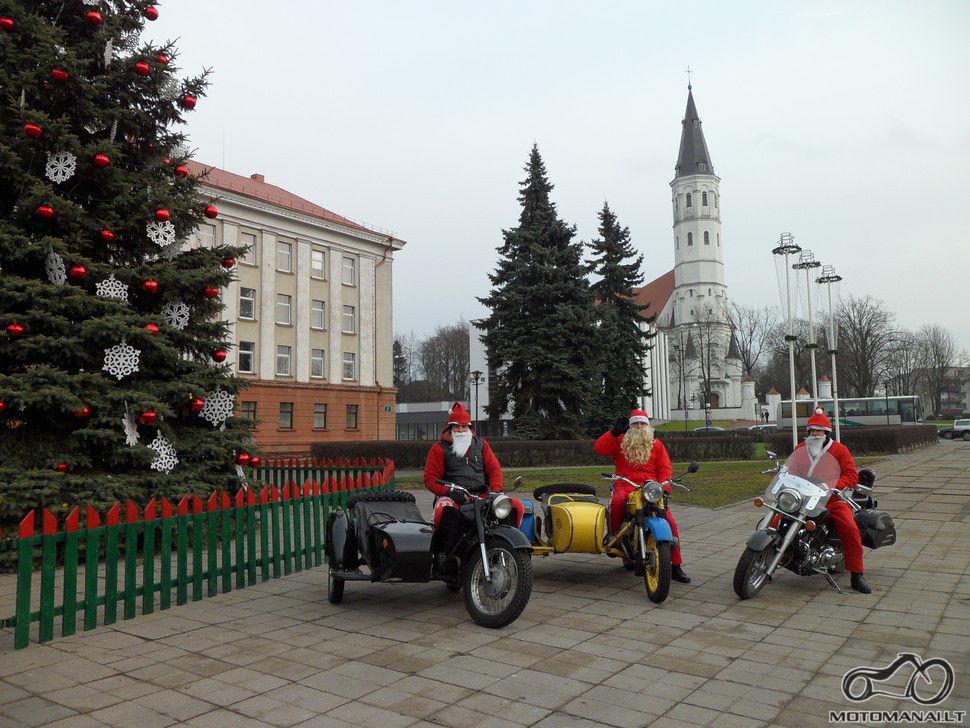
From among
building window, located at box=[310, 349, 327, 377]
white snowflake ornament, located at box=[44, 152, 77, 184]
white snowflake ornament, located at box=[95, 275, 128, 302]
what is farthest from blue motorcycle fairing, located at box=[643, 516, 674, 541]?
building window, located at box=[310, 349, 327, 377]

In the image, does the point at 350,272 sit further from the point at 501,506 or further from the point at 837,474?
the point at 501,506

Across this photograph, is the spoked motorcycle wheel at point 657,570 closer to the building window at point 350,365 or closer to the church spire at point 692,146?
the building window at point 350,365

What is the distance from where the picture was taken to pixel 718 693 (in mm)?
4230

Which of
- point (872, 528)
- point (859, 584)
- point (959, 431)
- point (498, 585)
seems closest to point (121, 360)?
point (498, 585)

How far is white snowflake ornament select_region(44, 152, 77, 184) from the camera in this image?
9.40m

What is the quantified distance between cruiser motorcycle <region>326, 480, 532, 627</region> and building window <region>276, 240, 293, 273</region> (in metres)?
37.7

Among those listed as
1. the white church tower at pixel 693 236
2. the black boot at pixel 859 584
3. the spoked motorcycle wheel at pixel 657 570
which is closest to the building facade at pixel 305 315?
the spoked motorcycle wheel at pixel 657 570

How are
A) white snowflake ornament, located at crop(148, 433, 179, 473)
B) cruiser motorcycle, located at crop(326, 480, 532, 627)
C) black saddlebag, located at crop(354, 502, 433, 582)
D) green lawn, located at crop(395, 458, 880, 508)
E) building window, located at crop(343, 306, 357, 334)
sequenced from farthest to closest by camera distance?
building window, located at crop(343, 306, 357, 334) < green lawn, located at crop(395, 458, 880, 508) < white snowflake ornament, located at crop(148, 433, 179, 473) < black saddlebag, located at crop(354, 502, 433, 582) < cruiser motorcycle, located at crop(326, 480, 532, 627)

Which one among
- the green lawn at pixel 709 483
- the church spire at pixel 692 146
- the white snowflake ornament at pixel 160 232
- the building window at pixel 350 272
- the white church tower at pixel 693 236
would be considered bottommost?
the green lawn at pixel 709 483

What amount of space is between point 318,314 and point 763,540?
4056cm

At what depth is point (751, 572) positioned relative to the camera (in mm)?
6684

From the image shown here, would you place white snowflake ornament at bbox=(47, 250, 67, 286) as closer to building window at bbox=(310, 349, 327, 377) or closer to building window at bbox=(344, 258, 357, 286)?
building window at bbox=(310, 349, 327, 377)

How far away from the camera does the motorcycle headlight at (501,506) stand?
5.98 metres

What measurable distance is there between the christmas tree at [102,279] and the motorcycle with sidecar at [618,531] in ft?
16.9
